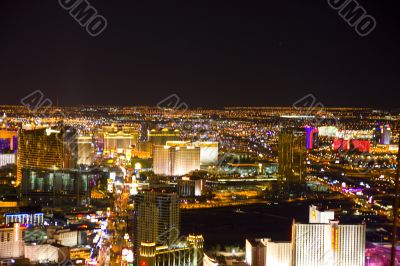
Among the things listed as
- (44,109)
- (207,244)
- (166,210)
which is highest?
(44,109)

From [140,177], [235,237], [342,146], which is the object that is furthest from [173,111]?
[235,237]

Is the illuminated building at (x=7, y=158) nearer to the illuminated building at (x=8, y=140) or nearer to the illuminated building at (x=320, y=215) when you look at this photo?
the illuminated building at (x=8, y=140)

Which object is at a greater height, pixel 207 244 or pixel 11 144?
pixel 11 144

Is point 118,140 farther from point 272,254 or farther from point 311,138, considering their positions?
point 272,254

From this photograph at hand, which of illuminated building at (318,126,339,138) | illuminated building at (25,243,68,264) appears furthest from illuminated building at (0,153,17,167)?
illuminated building at (318,126,339,138)

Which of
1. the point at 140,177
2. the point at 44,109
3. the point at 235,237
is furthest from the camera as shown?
the point at 44,109

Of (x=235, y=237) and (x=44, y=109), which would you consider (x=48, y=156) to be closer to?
(x=235, y=237)
